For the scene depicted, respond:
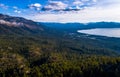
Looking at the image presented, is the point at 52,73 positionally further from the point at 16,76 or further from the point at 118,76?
the point at 118,76

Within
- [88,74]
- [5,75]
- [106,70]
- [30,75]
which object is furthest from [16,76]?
[106,70]

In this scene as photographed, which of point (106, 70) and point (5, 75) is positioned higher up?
point (106, 70)

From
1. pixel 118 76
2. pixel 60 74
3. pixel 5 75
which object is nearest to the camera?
pixel 118 76

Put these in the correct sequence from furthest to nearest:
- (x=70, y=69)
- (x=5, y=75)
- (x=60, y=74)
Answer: (x=5, y=75)
(x=70, y=69)
(x=60, y=74)

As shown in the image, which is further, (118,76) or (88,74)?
(88,74)

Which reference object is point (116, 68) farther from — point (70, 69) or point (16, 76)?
point (16, 76)

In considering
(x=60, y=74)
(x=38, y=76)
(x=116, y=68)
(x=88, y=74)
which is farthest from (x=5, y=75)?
(x=116, y=68)

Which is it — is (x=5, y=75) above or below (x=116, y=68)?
below

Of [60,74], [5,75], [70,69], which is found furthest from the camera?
[5,75]

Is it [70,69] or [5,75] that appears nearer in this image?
[70,69]
